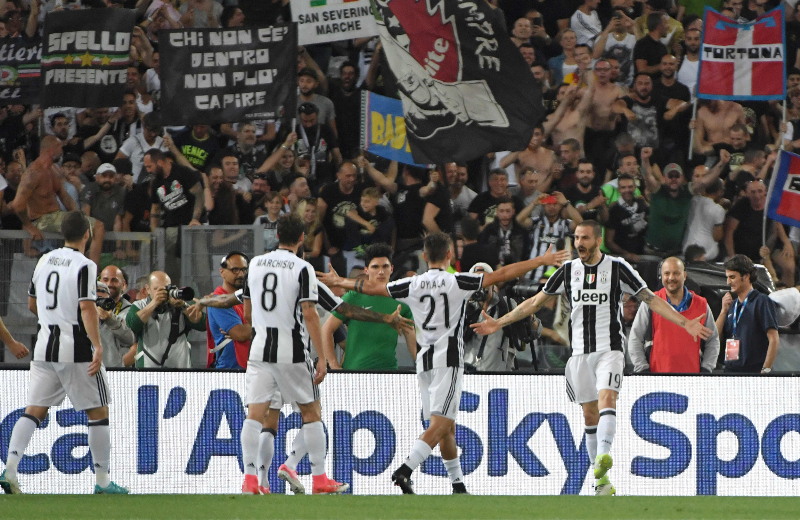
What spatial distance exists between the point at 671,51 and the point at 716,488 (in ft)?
24.3

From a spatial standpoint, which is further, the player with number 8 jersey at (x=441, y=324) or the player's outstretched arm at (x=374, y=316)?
the player's outstretched arm at (x=374, y=316)

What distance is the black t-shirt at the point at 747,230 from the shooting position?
1359 centimetres

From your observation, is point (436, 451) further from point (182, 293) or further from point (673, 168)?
point (673, 168)

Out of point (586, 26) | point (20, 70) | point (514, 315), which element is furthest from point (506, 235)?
point (20, 70)

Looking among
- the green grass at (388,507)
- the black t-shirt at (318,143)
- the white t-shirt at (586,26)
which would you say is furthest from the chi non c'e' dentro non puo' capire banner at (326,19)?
the green grass at (388,507)

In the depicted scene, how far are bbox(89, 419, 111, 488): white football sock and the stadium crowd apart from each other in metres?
3.87

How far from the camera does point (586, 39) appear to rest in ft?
49.2

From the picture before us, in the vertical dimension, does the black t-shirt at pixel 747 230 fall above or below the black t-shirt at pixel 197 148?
below

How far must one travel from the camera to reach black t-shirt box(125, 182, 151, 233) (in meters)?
13.3

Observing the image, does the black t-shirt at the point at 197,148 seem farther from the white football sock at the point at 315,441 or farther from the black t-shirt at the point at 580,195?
the white football sock at the point at 315,441

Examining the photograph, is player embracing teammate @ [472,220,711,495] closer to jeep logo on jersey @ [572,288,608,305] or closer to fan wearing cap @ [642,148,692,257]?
jeep logo on jersey @ [572,288,608,305]

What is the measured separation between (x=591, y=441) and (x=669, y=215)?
5.28 m

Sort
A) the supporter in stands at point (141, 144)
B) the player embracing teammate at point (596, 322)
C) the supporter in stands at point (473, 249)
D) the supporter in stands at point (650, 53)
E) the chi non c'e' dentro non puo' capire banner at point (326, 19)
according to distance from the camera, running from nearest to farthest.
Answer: the player embracing teammate at point (596, 322), the supporter in stands at point (473, 249), the chi non c'e' dentro non puo' capire banner at point (326, 19), the supporter in stands at point (141, 144), the supporter in stands at point (650, 53)

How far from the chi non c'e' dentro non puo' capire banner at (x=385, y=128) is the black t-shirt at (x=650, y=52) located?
3437mm
